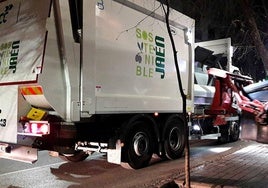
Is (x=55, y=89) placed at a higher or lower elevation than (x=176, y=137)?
higher

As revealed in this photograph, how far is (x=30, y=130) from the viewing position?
20.2 ft

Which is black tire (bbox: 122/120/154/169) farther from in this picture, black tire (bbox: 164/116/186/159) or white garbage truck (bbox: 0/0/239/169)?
black tire (bbox: 164/116/186/159)

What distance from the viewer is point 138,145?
25.1 ft

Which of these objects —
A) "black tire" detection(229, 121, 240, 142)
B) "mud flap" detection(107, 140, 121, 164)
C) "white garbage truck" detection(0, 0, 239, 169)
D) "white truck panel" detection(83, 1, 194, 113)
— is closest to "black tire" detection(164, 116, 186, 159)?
"white garbage truck" detection(0, 0, 239, 169)

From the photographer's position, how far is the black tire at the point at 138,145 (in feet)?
24.2

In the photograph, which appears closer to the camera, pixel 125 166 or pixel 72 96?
pixel 72 96

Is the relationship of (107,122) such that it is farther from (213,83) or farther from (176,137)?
(213,83)

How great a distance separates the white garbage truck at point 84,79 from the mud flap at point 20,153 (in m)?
0.02

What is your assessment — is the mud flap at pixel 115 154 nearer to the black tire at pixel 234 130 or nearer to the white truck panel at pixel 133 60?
the white truck panel at pixel 133 60

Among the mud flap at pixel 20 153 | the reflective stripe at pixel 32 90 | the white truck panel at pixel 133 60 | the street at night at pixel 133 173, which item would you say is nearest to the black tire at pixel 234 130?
the street at night at pixel 133 173

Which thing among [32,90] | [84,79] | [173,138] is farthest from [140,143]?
[32,90]

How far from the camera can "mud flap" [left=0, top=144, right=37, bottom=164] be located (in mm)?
6355

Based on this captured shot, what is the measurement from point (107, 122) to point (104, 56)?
1.35m

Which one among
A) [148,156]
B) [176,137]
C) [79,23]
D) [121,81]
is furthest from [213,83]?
[79,23]
